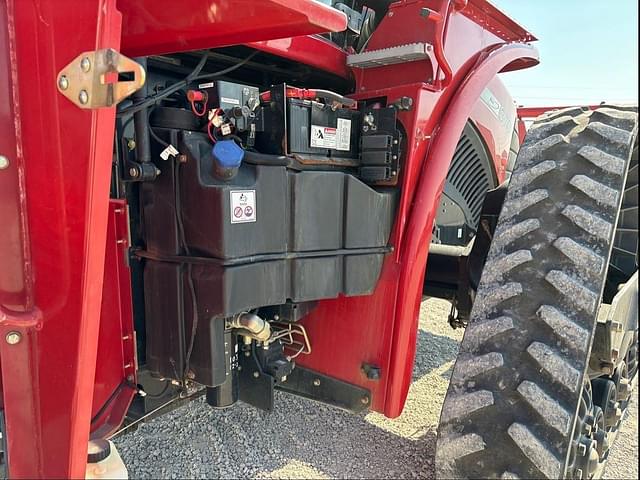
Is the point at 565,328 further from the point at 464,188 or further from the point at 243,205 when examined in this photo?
the point at 464,188

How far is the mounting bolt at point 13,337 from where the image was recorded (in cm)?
131

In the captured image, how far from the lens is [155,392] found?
192cm

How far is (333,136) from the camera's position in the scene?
1.87 metres

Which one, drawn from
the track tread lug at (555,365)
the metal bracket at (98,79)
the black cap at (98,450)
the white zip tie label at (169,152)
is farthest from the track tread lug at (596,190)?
the black cap at (98,450)

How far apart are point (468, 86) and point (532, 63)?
2.81 ft

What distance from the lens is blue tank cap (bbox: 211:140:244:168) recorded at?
4.87ft

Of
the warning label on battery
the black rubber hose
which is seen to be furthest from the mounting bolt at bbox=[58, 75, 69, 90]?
the warning label on battery

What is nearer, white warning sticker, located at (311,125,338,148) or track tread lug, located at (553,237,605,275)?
track tread lug, located at (553,237,605,275)

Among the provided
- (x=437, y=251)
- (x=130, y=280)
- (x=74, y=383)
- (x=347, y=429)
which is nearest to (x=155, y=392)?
(x=130, y=280)

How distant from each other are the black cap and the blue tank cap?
0.86 m

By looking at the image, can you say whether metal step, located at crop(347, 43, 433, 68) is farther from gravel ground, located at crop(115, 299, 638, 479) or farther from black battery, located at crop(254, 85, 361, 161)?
gravel ground, located at crop(115, 299, 638, 479)

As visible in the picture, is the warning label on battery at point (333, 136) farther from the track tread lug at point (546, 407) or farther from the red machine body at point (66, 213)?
the track tread lug at point (546, 407)

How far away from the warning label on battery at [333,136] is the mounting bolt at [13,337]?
3.41ft

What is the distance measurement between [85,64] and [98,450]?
A: 3.33ft
